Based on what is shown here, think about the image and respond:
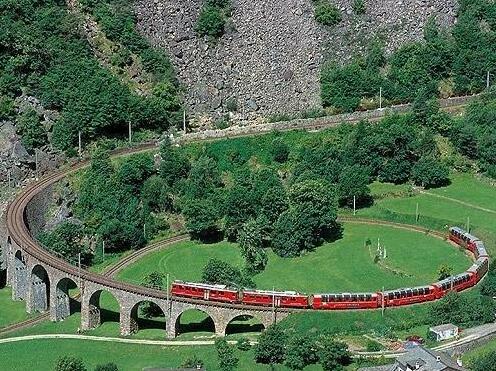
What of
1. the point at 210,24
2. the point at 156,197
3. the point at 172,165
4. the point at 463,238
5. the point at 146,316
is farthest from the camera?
the point at 210,24

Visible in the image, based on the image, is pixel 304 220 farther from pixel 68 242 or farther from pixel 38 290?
pixel 38 290

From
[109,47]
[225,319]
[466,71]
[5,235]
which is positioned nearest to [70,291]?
[5,235]

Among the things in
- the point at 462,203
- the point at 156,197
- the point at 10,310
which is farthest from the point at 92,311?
the point at 462,203

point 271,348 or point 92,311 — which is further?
point 92,311

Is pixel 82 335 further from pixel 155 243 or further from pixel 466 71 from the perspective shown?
pixel 466 71

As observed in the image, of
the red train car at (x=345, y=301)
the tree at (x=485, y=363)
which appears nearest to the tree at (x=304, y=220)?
the red train car at (x=345, y=301)

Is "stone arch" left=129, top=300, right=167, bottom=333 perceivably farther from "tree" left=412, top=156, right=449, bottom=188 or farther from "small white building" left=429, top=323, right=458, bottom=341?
"tree" left=412, top=156, right=449, bottom=188
